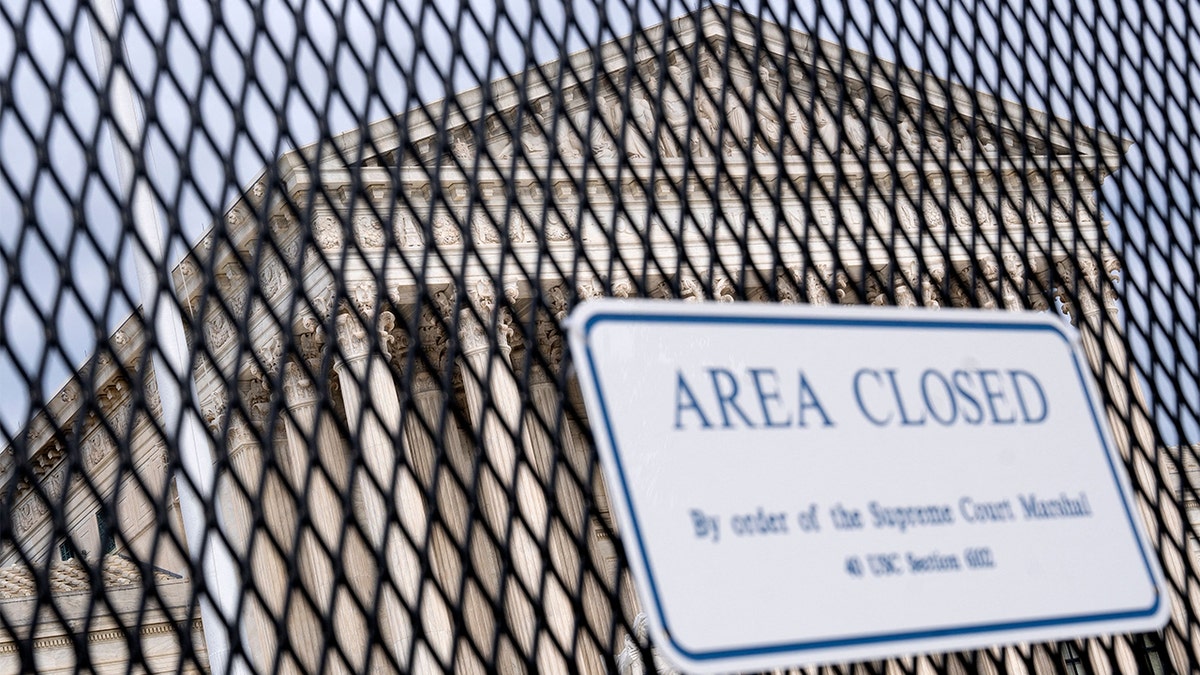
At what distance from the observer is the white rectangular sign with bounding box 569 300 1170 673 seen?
1.59 meters

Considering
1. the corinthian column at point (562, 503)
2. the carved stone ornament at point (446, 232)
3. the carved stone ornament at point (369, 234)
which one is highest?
the carved stone ornament at point (369, 234)

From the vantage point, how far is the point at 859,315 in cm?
183

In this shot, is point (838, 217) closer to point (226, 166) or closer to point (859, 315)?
point (859, 315)

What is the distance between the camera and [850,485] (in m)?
1.71

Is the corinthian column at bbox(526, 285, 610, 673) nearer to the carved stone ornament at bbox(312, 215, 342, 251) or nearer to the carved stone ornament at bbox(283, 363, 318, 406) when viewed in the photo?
the carved stone ornament at bbox(312, 215, 342, 251)

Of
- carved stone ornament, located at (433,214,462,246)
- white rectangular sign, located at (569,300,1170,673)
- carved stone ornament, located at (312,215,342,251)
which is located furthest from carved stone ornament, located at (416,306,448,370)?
white rectangular sign, located at (569,300,1170,673)

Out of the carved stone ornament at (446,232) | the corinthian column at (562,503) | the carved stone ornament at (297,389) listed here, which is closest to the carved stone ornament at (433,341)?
the carved stone ornament at (446,232)

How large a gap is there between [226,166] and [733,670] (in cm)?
83

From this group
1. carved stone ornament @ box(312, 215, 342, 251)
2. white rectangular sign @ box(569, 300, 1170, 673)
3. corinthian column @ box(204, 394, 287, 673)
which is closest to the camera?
white rectangular sign @ box(569, 300, 1170, 673)

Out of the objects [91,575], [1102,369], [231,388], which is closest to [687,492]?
[231,388]

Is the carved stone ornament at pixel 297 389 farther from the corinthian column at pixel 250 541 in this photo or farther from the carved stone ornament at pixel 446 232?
the carved stone ornament at pixel 446 232

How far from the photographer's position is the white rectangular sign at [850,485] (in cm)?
159

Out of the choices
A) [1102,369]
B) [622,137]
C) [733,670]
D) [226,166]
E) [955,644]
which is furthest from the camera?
[1102,369]

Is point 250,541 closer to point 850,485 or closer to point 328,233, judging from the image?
point 850,485
